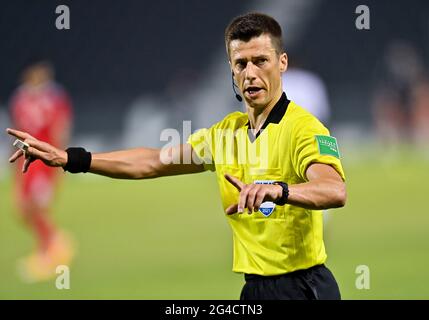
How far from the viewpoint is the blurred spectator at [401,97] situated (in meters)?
12.7

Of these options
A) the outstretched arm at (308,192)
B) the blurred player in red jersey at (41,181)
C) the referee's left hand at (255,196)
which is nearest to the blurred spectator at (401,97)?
the blurred player in red jersey at (41,181)

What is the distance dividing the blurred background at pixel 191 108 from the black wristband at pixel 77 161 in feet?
14.3

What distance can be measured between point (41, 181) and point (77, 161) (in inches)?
202

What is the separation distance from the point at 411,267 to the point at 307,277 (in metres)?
4.69

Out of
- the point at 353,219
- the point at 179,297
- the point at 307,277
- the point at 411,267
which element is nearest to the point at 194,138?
the point at 307,277

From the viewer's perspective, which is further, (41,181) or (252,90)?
(41,181)

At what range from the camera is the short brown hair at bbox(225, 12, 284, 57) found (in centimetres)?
433

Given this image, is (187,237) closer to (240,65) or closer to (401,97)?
(401,97)

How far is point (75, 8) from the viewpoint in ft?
37.2

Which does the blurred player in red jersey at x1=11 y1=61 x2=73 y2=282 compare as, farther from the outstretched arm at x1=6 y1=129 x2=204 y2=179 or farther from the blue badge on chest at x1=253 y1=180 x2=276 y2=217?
the blue badge on chest at x1=253 y1=180 x2=276 y2=217

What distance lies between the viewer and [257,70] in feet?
14.2

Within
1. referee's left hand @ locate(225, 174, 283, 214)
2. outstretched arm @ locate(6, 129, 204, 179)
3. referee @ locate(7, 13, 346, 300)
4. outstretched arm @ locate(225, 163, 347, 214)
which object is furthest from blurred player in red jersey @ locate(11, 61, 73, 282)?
referee's left hand @ locate(225, 174, 283, 214)

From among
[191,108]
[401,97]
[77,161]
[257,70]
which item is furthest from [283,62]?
[401,97]
